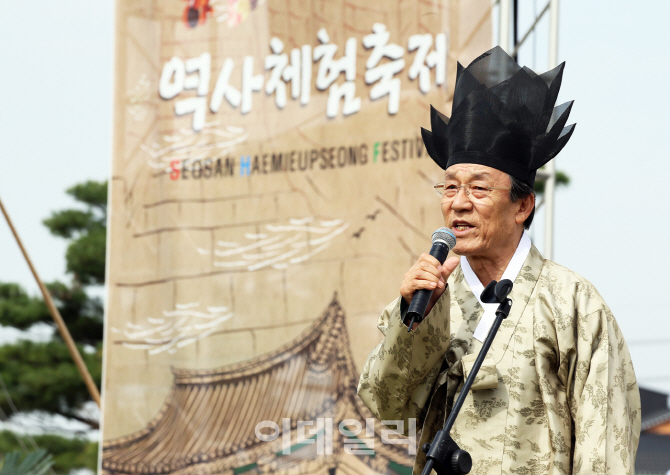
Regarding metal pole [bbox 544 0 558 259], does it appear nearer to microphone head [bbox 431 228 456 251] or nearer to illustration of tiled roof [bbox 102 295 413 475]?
illustration of tiled roof [bbox 102 295 413 475]

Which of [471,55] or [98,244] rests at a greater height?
[471,55]

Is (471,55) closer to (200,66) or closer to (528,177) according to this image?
(200,66)

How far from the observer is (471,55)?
3.76 metres

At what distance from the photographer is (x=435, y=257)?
162 cm

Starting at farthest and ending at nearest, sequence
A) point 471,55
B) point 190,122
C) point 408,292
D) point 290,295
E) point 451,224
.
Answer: point 190,122
point 290,295
point 471,55
point 451,224
point 408,292

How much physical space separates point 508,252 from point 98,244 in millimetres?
9455

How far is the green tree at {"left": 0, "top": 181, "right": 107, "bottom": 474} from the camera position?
1032 cm

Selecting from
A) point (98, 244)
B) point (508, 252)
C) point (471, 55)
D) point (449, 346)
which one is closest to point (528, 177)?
point (508, 252)

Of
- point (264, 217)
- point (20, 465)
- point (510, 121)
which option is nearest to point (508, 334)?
point (510, 121)

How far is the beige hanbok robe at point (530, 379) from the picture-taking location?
171 cm

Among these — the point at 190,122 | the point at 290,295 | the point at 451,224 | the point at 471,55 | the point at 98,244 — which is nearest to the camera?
the point at 451,224

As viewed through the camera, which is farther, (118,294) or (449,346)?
(118,294)

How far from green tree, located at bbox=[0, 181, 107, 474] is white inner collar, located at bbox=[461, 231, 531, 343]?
29.5ft

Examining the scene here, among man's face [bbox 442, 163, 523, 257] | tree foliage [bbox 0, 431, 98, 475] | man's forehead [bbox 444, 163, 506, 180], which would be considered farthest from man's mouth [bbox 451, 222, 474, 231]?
tree foliage [bbox 0, 431, 98, 475]
